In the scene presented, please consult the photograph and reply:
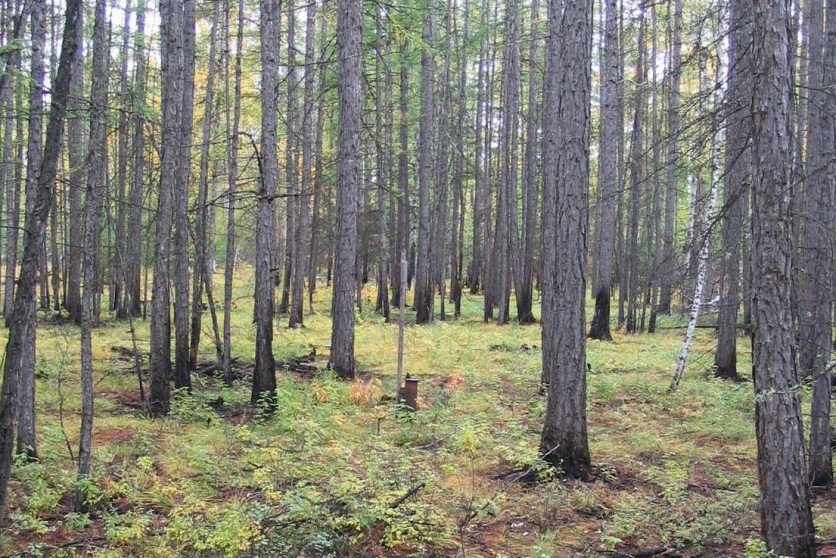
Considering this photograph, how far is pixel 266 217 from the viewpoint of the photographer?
9.18 metres

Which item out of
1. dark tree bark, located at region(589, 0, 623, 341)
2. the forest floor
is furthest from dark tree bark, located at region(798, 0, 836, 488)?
dark tree bark, located at region(589, 0, 623, 341)

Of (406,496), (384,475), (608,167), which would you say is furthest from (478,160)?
(406,496)

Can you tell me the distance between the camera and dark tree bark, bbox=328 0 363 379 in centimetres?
1151

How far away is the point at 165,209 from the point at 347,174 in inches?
141

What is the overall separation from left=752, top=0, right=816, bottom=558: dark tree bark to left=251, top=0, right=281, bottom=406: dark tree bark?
20.9 feet

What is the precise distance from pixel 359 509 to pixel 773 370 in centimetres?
349

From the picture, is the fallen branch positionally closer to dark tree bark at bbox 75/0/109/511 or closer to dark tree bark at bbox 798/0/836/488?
dark tree bark at bbox 75/0/109/511

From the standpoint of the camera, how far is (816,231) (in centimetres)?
680

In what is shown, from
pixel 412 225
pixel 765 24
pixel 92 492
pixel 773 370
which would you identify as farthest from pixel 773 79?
pixel 412 225

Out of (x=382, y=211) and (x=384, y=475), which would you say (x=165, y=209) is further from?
(x=382, y=211)

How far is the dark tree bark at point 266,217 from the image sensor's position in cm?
920

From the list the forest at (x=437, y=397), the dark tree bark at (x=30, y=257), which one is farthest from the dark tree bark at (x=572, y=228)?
the dark tree bark at (x=30, y=257)

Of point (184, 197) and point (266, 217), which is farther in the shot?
point (184, 197)

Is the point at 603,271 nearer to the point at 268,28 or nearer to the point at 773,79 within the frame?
the point at 268,28
